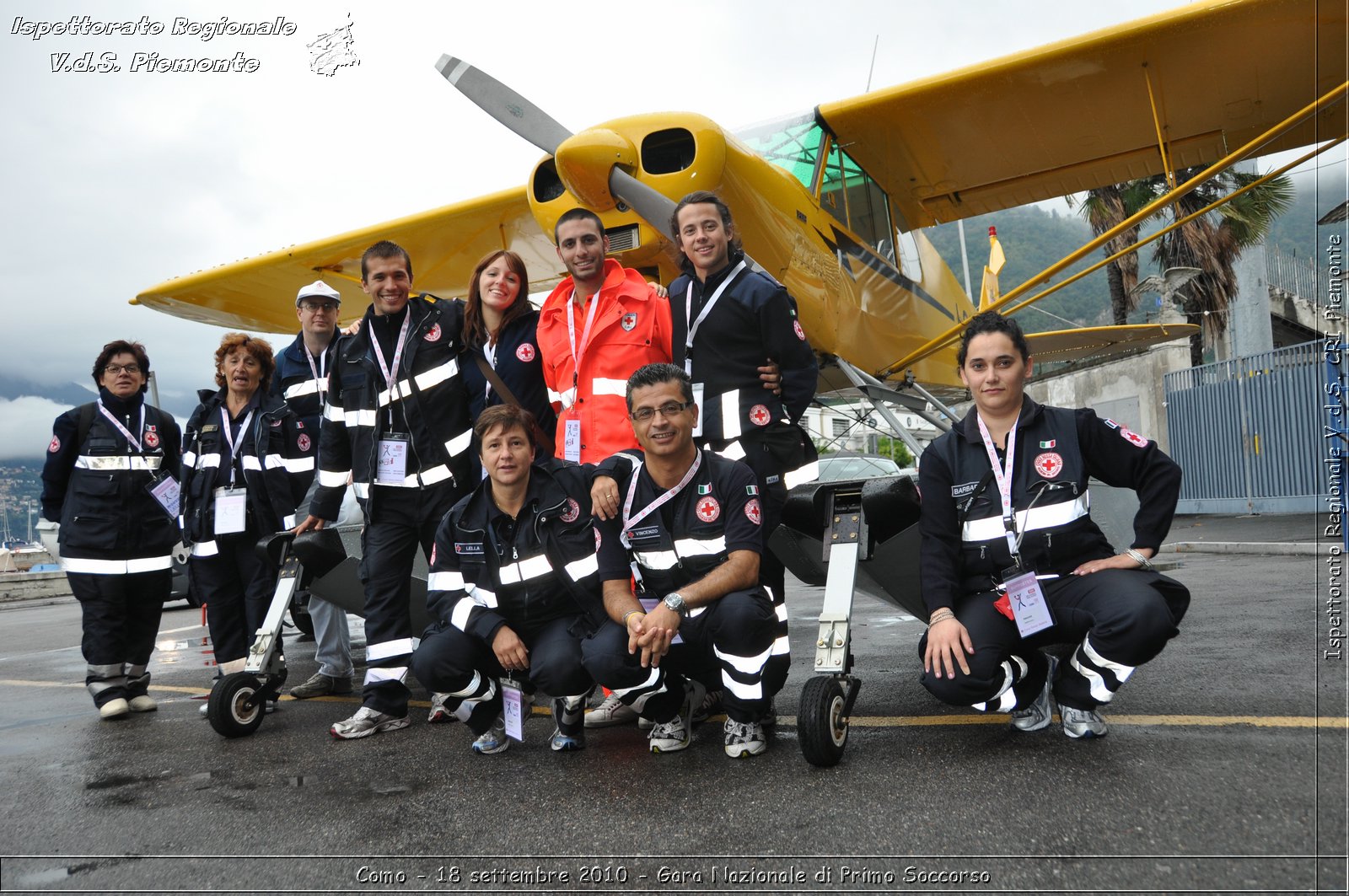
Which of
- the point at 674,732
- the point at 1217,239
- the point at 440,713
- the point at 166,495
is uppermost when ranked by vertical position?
the point at 1217,239

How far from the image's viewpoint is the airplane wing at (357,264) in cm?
862

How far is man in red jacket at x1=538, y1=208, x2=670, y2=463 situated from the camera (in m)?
3.55

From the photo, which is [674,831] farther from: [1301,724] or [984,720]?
[1301,724]

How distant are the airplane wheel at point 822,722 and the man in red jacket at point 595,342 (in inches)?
53.2

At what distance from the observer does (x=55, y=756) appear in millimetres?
3521

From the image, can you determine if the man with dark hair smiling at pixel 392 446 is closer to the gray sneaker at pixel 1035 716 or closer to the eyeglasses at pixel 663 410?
the eyeglasses at pixel 663 410

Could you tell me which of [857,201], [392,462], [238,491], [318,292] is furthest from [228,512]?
[857,201]

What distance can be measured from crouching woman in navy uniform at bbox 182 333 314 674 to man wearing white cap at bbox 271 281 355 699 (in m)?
0.09

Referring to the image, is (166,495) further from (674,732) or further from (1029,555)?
(1029,555)

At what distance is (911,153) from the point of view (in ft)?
23.1

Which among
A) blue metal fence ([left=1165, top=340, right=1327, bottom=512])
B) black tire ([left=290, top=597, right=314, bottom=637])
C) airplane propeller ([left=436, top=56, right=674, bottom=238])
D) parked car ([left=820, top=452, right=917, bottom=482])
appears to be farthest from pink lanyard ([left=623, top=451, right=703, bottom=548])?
blue metal fence ([left=1165, top=340, right=1327, bottom=512])

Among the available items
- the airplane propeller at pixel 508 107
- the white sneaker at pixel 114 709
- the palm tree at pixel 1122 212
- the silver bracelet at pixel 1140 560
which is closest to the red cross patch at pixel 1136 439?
the silver bracelet at pixel 1140 560

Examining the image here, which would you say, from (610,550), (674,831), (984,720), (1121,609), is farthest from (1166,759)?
(610,550)

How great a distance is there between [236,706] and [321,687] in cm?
110
